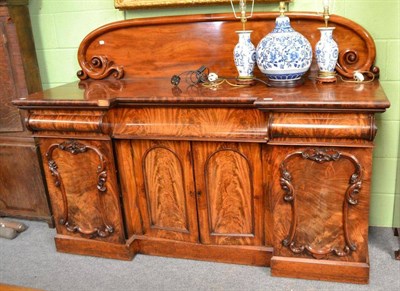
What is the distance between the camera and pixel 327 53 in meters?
2.05

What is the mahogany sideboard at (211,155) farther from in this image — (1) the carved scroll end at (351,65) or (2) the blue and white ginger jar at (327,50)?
(2) the blue and white ginger jar at (327,50)

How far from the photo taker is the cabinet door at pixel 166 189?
2141 millimetres

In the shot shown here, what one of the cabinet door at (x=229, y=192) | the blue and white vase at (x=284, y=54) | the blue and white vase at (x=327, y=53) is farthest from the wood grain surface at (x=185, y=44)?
the cabinet door at (x=229, y=192)

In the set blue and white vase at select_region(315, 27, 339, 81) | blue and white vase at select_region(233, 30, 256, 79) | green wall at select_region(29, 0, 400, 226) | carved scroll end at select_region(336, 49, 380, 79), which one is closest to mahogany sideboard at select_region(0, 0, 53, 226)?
green wall at select_region(29, 0, 400, 226)

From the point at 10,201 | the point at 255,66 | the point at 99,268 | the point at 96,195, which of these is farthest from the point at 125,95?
the point at 10,201

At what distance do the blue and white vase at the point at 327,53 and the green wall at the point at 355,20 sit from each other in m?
0.25

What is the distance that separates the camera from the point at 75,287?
2.14m

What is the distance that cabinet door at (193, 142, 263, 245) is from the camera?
6.71 feet

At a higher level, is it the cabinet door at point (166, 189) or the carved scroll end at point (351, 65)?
the carved scroll end at point (351, 65)

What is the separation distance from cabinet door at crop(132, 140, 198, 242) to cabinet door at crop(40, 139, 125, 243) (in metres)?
0.15

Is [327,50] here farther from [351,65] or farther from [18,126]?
[18,126]

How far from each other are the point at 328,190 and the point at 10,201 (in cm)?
209

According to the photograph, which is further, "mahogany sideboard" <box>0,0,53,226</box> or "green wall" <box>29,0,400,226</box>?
"mahogany sideboard" <box>0,0,53,226</box>

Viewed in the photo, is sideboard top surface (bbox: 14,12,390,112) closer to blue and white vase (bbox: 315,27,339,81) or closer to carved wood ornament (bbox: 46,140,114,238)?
blue and white vase (bbox: 315,27,339,81)
